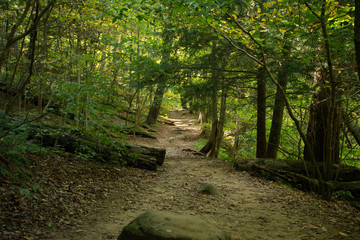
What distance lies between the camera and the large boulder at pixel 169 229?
121 inches

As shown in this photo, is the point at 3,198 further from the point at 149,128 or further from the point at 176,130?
the point at 176,130

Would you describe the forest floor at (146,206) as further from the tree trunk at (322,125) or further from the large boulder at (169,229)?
the tree trunk at (322,125)

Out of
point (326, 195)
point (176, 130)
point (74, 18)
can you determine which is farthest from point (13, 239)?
point (176, 130)

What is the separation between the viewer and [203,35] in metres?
9.51

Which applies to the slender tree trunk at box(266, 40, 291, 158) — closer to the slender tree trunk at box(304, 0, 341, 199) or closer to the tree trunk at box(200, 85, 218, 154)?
the slender tree trunk at box(304, 0, 341, 199)

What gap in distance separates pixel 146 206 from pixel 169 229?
2.40 metres

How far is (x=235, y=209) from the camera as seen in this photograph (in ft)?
18.6

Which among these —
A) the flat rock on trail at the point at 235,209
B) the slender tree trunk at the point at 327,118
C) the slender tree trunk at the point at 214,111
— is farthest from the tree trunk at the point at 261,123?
the flat rock on trail at the point at 235,209

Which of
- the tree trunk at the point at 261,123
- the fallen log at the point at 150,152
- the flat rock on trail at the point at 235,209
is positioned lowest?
the flat rock on trail at the point at 235,209

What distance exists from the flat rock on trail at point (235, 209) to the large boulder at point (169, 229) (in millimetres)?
825

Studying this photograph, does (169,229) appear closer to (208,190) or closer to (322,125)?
(208,190)

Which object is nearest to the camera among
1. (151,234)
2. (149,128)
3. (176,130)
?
(151,234)

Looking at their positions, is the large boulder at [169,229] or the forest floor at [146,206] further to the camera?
the forest floor at [146,206]

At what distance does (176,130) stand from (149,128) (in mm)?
4854
